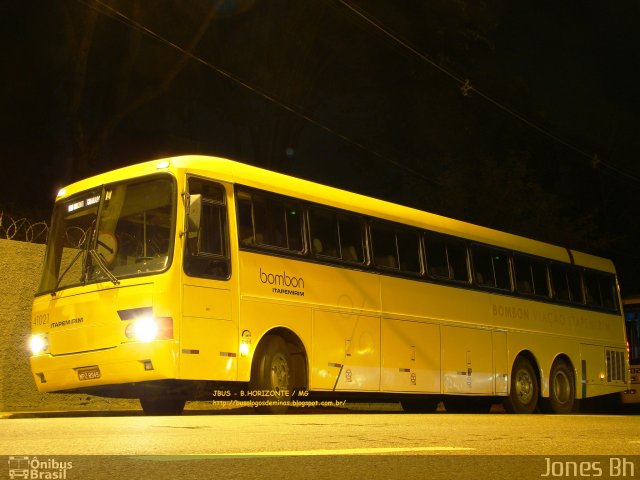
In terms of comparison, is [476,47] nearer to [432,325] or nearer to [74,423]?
[432,325]

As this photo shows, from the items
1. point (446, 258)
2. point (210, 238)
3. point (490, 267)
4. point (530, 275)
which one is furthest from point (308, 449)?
point (530, 275)

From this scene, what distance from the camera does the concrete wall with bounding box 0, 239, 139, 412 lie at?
17.2m

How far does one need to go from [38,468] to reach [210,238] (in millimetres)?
7089

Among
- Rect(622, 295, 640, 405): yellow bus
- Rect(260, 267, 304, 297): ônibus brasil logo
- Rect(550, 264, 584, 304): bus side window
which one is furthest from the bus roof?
Rect(622, 295, 640, 405): yellow bus

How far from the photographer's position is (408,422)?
480 inches

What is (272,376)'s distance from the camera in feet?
46.1

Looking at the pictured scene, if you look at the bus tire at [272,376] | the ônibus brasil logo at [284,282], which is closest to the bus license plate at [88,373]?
the bus tire at [272,376]

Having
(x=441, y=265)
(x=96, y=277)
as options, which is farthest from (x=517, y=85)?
(x=96, y=277)

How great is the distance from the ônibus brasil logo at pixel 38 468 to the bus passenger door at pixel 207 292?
5.72 meters

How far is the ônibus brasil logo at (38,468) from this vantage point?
6.41m

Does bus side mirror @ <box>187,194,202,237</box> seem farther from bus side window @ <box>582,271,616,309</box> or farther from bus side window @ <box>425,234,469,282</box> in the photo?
bus side window @ <box>582,271,616,309</box>

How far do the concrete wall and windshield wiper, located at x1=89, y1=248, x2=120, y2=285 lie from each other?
160 inches

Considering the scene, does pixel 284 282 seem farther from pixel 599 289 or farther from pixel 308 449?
pixel 599 289

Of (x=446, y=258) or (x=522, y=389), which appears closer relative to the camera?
(x=446, y=258)
